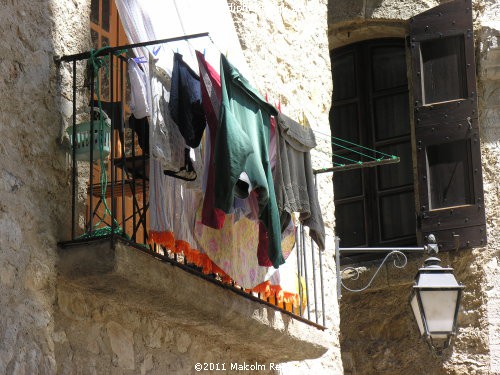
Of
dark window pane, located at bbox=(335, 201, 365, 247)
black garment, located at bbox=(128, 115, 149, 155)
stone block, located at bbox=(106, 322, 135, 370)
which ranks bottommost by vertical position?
stone block, located at bbox=(106, 322, 135, 370)

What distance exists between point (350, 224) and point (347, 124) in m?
0.97

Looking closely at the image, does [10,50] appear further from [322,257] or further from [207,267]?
[322,257]

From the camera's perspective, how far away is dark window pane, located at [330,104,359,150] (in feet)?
40.4

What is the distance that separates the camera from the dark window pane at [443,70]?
11.4 meters

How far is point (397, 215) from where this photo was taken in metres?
11.9

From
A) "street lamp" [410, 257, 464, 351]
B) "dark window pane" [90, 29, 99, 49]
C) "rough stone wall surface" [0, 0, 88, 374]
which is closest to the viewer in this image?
"rough stone wall surface" [0, 0, 88, 374]

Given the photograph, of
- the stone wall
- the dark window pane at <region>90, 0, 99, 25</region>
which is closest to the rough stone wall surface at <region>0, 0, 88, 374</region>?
the stone wall

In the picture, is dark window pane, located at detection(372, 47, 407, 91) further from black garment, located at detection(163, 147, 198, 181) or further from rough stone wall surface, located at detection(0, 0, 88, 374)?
rough stone wall surface, located at detection(0, 0, 88, 374)

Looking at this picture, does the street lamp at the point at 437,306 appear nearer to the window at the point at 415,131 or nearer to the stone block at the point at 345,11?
the window at the point at 415,131

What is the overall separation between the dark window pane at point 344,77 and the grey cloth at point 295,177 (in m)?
4.94

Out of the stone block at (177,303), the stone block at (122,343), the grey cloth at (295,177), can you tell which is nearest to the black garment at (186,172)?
the stone block at (177,303)

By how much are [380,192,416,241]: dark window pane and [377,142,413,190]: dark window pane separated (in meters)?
0.12

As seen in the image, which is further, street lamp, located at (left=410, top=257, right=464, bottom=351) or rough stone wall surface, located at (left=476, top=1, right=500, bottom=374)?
rough stone wall surface, located at (left=476, top=1, right=500, bottom=374)

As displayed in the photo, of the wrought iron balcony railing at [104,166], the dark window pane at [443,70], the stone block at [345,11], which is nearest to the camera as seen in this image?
the wrought iron balcony railing at [104,166]
